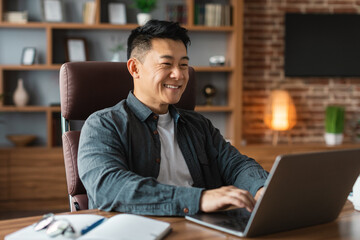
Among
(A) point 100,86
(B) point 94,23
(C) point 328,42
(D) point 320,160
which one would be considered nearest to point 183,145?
(A) point 100,86

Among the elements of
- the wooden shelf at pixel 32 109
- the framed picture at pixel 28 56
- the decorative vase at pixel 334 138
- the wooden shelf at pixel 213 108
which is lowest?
the decorative vase at pixel 334 138

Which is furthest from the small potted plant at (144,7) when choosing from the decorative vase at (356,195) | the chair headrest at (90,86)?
the decorative vase at (356,195)

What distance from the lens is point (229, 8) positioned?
13.5ft

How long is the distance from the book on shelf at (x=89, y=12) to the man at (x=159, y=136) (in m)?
2.35

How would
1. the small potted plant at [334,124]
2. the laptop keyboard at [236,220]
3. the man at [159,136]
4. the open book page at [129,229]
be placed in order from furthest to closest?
the small potted plant at [334,124] → the man at [159,136] → the laptop keyboard at [236,220] → the open book page at [129,229]

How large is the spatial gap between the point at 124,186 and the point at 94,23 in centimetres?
297

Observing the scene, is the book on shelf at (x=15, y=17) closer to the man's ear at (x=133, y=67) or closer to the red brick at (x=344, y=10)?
the man's ear at (x=133, y=67)

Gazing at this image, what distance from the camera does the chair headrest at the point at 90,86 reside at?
5.67ft

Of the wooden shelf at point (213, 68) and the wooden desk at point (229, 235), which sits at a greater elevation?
the wooden shelf at point (213, 68)

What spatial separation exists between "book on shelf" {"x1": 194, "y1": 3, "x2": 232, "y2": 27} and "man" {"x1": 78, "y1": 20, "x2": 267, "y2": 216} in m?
2.42

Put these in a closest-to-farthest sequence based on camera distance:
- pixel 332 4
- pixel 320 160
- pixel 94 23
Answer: pixel 320 160, pixel 94 23, pixel 332 4

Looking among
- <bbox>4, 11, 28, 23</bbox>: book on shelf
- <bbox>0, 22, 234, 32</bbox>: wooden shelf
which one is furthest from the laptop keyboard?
<bbox>4, 11, 28, 23</bbox>: book on shelf

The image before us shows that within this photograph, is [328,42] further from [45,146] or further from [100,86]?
[100,86]

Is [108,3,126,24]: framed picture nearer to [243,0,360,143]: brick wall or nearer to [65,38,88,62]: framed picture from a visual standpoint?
[65,38,88,62]: framed picture
